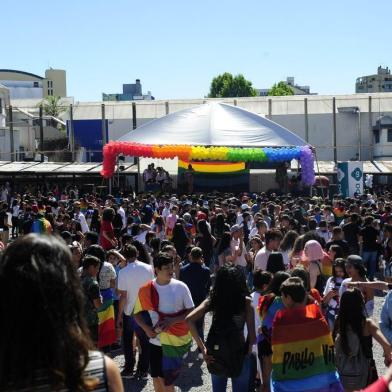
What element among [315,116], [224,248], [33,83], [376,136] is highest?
[33,83]

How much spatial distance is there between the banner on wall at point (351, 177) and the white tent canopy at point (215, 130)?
2878mm

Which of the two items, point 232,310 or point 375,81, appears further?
point 375,81

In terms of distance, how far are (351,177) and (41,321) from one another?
81.3ft

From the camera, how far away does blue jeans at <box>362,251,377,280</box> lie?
570 inches

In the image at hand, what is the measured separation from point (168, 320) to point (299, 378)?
6.15 feet

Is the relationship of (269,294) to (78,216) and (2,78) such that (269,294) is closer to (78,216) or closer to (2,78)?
(78,216)

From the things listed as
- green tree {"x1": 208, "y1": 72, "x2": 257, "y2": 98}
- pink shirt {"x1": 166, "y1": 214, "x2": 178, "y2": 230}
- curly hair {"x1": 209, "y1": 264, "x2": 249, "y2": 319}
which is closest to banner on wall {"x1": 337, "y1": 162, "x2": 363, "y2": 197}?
pink shirt {"x1": 166, "y1": 214, "x2": 178, "y2": 230}

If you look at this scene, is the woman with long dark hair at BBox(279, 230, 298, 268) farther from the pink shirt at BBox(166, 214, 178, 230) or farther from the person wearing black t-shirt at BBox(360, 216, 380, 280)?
the pink shirt at BBox(166, 214, 178, 230)

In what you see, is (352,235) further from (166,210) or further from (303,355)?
(303,355)

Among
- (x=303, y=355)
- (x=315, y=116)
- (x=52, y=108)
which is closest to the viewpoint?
(x=303, y=355)

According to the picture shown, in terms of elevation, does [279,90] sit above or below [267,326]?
above

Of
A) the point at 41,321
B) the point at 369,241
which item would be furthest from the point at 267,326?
the point at 369,241

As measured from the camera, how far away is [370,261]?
14.6m

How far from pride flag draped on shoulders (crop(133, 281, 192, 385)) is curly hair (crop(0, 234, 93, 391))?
4.67 metres
